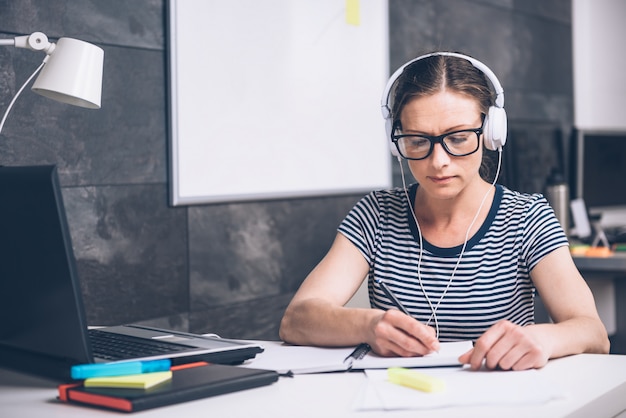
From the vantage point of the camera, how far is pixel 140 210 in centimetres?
214

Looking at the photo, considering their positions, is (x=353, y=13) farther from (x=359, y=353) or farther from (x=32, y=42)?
(x=359, y=353)

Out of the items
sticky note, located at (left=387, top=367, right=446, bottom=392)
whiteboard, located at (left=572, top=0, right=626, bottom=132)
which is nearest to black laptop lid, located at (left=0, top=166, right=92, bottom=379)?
sticky note, located at (left=387, top=367, right=446, bottom=392)

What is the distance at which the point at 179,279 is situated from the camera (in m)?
2.25

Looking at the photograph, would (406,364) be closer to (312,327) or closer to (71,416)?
(312,327)

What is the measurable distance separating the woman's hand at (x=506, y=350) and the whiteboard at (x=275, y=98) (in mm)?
1236

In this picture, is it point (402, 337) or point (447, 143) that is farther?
point (447, 143)

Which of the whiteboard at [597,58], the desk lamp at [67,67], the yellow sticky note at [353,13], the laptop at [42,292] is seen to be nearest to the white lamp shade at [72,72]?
the desk lamp at [67,67]

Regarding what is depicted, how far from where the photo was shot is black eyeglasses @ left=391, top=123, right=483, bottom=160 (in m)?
1.53

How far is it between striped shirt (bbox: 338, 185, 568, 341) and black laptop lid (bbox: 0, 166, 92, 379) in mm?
765

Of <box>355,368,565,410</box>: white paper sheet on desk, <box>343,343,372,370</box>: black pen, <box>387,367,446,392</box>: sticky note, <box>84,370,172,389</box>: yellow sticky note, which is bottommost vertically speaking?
<box>355,368,565,410</box>: white paper sheet on desk

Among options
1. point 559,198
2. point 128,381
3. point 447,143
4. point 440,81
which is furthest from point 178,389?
point 559,198

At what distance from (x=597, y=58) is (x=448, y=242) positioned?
3.02 metres

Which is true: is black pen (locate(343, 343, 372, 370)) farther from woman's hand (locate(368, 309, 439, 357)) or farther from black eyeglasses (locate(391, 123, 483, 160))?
black eyeglasses (locate(391, 123, 483, 160))

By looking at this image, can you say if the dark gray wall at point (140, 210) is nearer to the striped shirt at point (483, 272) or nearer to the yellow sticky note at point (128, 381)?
the striped shirt at point (483, 272)
